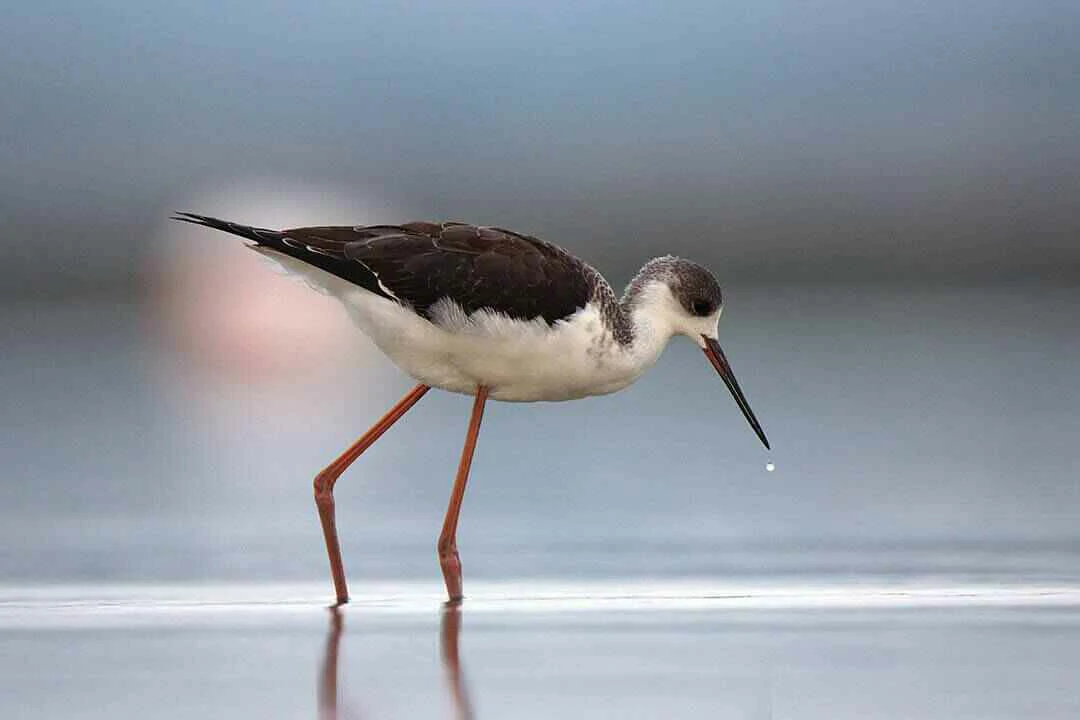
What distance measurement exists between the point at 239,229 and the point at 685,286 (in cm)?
171

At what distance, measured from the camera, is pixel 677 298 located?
6.84 metres

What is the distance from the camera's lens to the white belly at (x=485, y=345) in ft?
20.4

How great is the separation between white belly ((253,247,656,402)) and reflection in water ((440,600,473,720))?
896mm

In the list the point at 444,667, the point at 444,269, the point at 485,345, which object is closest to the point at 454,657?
the point at 444,667

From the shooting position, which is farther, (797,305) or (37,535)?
(797,305)

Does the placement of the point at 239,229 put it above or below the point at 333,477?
above

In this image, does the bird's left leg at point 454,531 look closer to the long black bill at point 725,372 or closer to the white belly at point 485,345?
the white belly at point 485,345

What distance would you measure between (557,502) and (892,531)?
1528mm

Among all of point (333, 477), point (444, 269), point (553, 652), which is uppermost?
point (444, 269)

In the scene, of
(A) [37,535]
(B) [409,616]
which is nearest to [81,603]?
(B) [409,616]

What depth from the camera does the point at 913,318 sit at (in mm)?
18281

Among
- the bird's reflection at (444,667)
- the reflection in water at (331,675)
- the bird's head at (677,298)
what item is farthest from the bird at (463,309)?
the reflection in water at (331,675)

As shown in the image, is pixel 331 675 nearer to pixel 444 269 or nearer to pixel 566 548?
pixel 444 269

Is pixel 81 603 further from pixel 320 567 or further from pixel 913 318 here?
pixel 913 318
